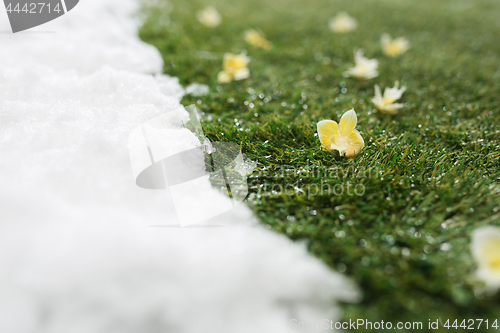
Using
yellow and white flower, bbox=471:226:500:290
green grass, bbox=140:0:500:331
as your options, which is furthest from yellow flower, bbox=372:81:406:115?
yellow and white flower, bbox=471:226:500:290

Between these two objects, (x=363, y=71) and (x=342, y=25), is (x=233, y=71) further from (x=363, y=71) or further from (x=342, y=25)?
(x=342, y=25)

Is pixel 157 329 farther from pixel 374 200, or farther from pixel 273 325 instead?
pixel 374 200

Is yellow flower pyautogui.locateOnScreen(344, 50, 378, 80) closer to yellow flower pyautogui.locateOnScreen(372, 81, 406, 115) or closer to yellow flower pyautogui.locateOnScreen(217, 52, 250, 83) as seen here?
yellow flower pyautogui.locateOnScreen(372, 81, 406, 115)

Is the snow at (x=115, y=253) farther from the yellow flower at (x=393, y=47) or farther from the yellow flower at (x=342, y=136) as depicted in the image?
the yellow flower at (x=393, y=47)

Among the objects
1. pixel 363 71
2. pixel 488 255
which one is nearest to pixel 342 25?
pixel 363 71

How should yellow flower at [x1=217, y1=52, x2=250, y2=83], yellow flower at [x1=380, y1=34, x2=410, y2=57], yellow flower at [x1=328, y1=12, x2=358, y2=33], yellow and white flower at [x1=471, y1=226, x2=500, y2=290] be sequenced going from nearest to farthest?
yellow and white flower at [x1=471, y1=226, x2=500, y2=290] < yellow flower at [x1=217, y1=52, x2=250, y2=83] < yellow flower at [x1=380, y1=34, x2=410, y2=57] < yellow flower at [x1=328, y1=12, x2=358, y2=33]

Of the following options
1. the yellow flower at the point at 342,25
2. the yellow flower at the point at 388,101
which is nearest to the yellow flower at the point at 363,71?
the yellow flower at the point at 388,101
